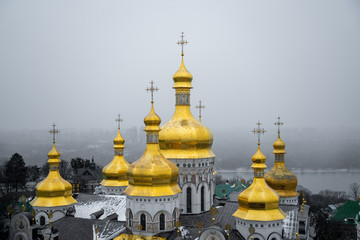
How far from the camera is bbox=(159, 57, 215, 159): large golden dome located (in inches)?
713

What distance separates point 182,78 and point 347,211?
18.0 meters

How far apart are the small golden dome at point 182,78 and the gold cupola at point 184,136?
12cm

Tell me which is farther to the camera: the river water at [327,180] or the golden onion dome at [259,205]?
the river water at [327,180]

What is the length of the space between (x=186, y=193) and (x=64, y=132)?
10388mm

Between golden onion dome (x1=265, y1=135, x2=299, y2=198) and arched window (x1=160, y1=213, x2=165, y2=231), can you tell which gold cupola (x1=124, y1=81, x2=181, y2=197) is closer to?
arched window (x1=160, y1=213, x2=165, y2=231)

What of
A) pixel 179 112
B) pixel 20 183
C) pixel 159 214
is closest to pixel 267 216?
pixel 159 214

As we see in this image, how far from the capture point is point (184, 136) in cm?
1812

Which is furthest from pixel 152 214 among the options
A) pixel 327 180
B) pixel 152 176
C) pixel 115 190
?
pixel 327 180

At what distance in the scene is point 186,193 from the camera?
18.1 metres

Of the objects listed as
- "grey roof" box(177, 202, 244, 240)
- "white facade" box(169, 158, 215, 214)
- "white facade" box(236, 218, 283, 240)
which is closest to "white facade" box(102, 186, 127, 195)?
"white facade" box(169, 158, 215, 214)

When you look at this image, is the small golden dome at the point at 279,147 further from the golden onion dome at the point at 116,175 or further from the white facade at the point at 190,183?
the golden onion dome at the point at 116,175

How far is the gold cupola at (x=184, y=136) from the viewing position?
59.4 feet

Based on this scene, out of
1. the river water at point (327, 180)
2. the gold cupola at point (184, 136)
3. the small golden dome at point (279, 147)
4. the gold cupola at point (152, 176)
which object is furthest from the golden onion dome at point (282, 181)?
the river water at point (327, 180)

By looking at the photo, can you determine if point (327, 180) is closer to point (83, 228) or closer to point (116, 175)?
point (116, 175)
